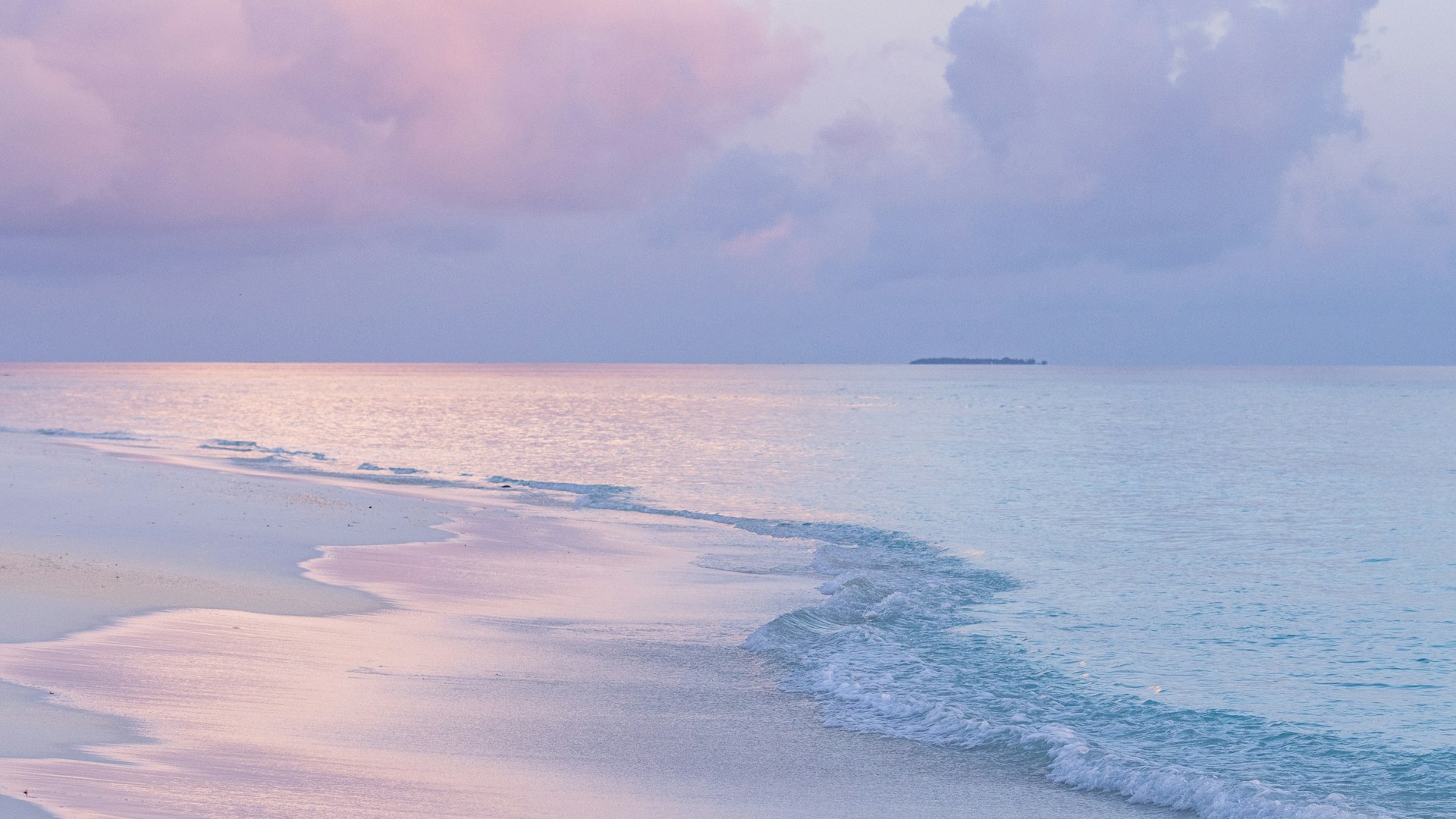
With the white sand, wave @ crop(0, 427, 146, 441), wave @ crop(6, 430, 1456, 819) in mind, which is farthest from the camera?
wave @ crop(0, 427, 146, 441)

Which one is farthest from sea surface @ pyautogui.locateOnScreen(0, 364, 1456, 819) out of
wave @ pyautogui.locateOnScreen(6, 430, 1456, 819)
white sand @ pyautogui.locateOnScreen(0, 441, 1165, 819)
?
white sand @ pyautogui.locateOnScreen(0, 441, 1165, 819)

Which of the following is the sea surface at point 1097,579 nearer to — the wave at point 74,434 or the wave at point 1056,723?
the wave at point 1056,723

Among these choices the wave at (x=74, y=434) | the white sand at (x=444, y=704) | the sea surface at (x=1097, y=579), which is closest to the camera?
the white sand at (x=444, y=704)

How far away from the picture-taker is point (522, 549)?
21406 millimetres

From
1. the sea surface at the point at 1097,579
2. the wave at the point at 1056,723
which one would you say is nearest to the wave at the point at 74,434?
the sea surface at the point at 1097,579

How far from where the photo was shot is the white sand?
8.18 metres

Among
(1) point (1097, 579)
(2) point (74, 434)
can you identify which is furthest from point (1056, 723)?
(2) point (74, 434)

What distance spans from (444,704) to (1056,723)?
5.51 meters

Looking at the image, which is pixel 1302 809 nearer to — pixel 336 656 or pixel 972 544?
pixel 336 656

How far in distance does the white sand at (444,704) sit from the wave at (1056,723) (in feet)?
1.61

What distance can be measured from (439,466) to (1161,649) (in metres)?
32.2

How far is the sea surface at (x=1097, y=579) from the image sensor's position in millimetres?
10391

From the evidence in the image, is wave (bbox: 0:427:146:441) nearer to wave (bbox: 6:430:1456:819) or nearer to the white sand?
the white sand

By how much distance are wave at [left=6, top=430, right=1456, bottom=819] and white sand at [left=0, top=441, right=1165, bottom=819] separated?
490 millimetres
